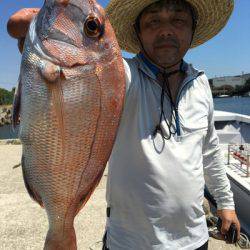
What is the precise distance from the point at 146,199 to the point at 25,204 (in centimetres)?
460

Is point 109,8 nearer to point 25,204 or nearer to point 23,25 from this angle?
point 23,25

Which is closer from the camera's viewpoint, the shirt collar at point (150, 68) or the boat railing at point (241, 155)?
the shirt collar at point (150, 68)

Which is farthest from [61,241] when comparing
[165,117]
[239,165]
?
[239,165]

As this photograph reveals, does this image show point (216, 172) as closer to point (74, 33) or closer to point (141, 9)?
point (141, 9)

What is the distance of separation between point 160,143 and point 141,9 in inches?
36.9

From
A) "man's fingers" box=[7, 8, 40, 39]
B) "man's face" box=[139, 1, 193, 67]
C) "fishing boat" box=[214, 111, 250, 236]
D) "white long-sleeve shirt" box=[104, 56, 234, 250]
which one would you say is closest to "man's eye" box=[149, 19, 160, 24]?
"man's face" box=[139, 1, 193, 67]

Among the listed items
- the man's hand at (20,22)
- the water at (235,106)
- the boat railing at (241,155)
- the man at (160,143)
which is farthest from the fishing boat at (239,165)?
the water at (235,106)

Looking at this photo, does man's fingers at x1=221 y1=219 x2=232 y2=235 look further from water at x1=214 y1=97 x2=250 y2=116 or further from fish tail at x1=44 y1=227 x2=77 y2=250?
water at x1=214 y1=97 x2=250 y2=116

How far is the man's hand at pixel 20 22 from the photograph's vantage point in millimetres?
1909

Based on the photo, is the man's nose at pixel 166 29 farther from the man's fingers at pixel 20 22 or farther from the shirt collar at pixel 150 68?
the man's fingers at pixel 20 22

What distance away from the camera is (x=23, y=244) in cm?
491

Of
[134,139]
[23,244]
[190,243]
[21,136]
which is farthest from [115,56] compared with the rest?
[23,244]

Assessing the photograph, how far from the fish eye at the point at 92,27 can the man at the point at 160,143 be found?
67 cm

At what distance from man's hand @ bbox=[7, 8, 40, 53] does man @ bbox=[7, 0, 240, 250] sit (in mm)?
644
